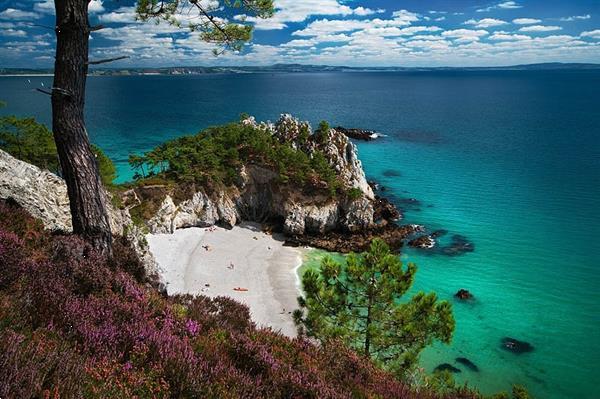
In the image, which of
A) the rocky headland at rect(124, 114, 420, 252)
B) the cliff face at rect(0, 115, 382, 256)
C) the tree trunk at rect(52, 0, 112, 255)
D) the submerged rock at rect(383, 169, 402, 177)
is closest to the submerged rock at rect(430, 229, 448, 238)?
the rocky headland at rect(124, 114, 420, 252)

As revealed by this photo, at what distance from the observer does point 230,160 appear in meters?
45.7

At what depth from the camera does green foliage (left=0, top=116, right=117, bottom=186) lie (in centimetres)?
3744

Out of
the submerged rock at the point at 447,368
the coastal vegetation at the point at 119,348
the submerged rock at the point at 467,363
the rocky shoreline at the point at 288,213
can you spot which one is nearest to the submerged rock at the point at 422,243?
the rocky shoreline at the point at 288,213

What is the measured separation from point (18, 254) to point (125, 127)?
104613mm

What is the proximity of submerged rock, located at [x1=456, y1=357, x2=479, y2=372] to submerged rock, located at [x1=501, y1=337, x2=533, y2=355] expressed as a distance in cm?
319

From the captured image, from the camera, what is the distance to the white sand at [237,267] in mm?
29000

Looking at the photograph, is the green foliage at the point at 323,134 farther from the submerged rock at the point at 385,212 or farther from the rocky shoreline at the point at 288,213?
the submerged rock at the point at 385,212

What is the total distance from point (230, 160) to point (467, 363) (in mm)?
31553

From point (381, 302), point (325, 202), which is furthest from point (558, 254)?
point (381, 302)

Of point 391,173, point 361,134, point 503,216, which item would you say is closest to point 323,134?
point 391,173

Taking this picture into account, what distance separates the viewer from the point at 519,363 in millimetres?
24578

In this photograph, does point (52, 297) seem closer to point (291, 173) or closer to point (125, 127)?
point (291, 173)

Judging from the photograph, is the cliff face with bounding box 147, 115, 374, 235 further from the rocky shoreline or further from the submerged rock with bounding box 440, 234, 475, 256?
the submerged rock with bounding box 440, 234, 475, 256

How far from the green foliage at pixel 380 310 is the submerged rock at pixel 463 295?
16.5 metres
